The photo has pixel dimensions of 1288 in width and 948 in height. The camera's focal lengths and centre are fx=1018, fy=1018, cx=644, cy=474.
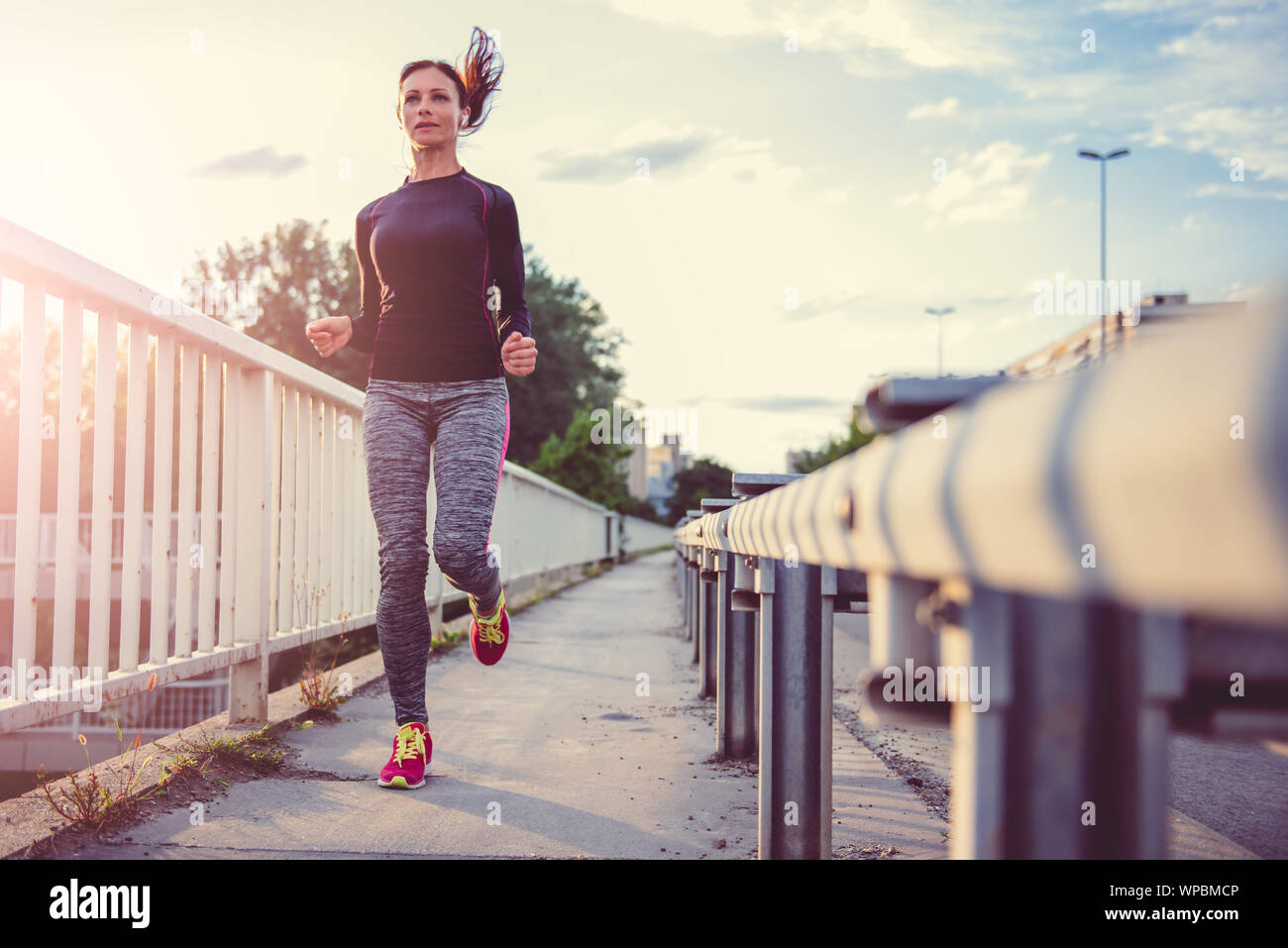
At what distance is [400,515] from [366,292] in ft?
2.71

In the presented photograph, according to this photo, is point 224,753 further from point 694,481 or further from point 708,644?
point 694,481

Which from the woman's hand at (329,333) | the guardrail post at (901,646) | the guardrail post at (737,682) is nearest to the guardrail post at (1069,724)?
the guardrail post at (901,646)

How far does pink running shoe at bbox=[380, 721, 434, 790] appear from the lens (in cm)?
288

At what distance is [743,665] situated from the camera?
3.24 meters

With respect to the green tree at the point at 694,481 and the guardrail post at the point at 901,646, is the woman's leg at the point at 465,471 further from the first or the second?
the green tree at the point at 694,481

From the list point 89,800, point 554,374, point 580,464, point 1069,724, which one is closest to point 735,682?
point 89,800

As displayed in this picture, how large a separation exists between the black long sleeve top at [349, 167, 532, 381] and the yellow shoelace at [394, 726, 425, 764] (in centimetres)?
105

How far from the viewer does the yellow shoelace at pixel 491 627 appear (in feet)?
11.3

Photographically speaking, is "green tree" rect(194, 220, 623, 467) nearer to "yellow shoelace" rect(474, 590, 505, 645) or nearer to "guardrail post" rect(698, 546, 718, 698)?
"guardrail post" rect(698, 546, 718, 698)

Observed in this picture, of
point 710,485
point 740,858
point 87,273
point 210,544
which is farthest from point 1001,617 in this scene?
point 710,485

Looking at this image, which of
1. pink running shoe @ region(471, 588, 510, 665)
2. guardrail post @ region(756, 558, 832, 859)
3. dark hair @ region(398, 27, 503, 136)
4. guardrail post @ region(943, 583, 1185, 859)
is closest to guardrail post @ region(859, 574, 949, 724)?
guardrail post @ region(943, 583, 1185, 859)

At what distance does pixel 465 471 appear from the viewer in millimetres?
3055

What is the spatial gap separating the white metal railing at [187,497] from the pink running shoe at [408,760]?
2.24 ft
